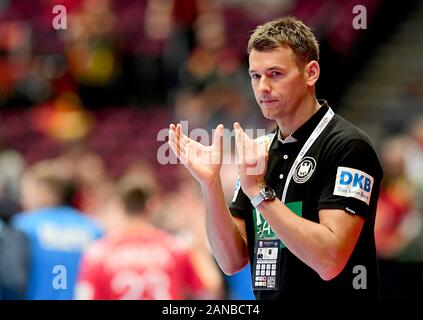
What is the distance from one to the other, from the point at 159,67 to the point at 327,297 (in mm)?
9343

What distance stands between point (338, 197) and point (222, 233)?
0.57 meters

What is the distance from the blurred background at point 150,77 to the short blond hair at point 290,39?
6.67m

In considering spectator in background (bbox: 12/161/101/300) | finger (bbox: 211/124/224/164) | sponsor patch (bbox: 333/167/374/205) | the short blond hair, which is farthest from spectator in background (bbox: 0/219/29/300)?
sponsor patch (bbox: 333/167/374/205)

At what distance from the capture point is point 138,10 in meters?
14.4

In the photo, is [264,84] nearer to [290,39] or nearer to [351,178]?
[290,39]

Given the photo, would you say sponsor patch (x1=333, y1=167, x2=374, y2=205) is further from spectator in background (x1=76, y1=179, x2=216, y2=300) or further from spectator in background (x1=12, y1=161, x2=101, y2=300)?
spectator in background (x1=12, y1=161, x2=101, y2=300)

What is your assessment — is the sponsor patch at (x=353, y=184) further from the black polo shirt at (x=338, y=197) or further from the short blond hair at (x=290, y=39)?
the short blond hair at (x=290, y=39)

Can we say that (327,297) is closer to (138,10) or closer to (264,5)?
A: (264,5)

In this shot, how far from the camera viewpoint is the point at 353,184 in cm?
366

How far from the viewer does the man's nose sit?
3.77 metres

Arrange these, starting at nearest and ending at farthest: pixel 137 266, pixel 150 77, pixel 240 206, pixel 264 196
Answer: pixel 264 196 < pixel 240 206 < pixel 137 266 < pixel 150 77

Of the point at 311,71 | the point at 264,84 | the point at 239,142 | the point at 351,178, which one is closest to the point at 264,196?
the point at 239,142
